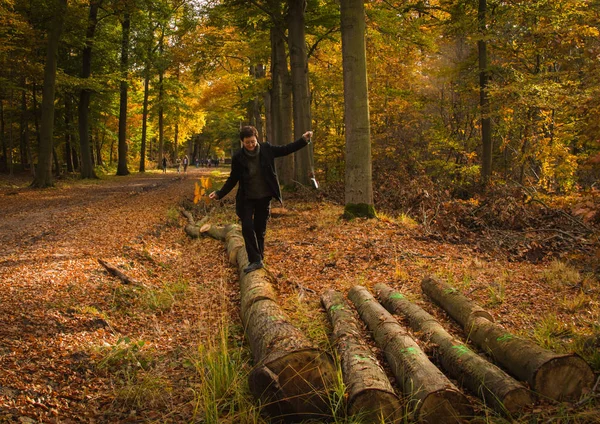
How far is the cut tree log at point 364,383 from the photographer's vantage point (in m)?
2.87

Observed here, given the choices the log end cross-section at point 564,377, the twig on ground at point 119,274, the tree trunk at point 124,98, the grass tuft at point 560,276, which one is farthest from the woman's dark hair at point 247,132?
the tree trunk at point 124,98

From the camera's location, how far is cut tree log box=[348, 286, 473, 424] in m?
2.87

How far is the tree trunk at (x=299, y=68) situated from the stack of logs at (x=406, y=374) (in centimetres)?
1100

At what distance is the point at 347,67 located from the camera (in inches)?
375

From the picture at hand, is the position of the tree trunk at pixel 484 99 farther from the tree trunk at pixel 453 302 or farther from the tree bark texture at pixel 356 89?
the tree trunk at pixel 453 302

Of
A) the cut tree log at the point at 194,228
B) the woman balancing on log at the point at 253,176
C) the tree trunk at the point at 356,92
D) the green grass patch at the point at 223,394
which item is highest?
the tree trunk at the point at 356,92

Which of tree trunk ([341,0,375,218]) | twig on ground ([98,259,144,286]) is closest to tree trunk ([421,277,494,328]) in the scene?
twig on ground ([98,259,144,286])

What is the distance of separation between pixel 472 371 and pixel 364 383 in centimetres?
94

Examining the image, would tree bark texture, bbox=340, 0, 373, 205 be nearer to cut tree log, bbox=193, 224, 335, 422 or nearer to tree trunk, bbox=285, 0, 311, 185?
tree trunk, bbox=285, 0, 311, 185

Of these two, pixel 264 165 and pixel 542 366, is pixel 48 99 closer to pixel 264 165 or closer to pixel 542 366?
pixel 264 165

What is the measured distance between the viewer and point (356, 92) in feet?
31.0

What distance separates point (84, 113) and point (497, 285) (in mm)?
24877

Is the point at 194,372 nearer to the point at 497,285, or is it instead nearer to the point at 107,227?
the point at 497,285

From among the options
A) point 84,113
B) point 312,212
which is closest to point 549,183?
point 312,212
